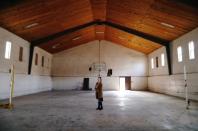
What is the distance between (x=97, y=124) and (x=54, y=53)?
17855mm

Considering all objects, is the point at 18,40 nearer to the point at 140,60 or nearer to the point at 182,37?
the point at 182,37

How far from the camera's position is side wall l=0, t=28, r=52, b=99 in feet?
36.2

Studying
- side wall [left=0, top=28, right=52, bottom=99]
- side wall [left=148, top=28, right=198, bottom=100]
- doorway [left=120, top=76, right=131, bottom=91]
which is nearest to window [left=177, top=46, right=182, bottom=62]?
side wall [left=148, top=28, right=198, bottom=100]

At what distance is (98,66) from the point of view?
21.7 metres

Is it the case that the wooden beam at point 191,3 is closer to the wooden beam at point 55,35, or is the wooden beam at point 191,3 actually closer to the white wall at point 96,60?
the wooden beam at point 55,35

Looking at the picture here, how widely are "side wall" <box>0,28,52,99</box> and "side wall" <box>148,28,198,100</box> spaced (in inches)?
476

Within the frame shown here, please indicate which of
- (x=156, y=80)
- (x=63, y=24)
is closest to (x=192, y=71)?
(x=156, y=80)

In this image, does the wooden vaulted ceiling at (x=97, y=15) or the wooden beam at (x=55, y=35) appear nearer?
the wooden vaulted ceiling at (x=97, y=15)

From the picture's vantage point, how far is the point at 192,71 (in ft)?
36.9

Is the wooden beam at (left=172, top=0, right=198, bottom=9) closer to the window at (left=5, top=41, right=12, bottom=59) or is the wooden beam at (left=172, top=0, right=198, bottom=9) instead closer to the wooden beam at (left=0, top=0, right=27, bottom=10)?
the wooden beam at (left=0, top=0, right=27, bottom=10)

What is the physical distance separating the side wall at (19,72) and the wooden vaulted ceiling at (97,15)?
63 centimetres

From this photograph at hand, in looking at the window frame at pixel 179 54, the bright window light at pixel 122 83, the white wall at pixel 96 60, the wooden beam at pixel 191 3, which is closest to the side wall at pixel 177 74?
the window frame at pixel 179 54

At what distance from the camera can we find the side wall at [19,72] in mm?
11035

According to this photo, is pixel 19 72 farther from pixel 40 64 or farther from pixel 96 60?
pixel 96 60
